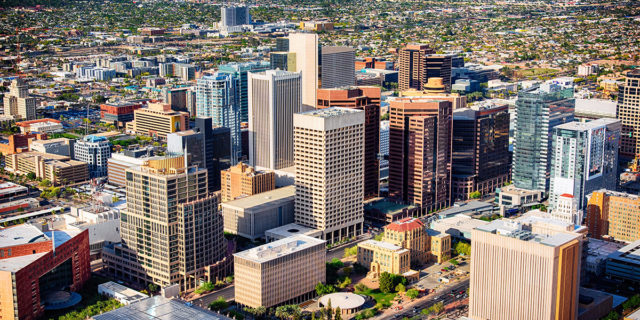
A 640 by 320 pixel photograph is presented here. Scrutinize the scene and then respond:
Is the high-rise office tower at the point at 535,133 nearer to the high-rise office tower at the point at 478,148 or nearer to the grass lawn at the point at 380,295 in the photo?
the high-rise office tower at the point at 478,148

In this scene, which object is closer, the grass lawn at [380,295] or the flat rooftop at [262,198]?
the grass lawn at [380,295]

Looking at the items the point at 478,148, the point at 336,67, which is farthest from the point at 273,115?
the point at 478,148

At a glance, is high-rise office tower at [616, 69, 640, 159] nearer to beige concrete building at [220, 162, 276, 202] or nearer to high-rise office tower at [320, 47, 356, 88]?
high-rise office tower at [320, 47, 356, 88]

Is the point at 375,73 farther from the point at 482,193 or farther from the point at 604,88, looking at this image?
the point at 482,193

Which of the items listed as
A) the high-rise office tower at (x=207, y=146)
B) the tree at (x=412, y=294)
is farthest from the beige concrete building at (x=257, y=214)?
the tree at (x=412, y=294)

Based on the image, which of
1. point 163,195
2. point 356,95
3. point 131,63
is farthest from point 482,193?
point 131,63

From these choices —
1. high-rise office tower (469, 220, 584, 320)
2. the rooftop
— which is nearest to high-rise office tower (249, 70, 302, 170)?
the rooftop
